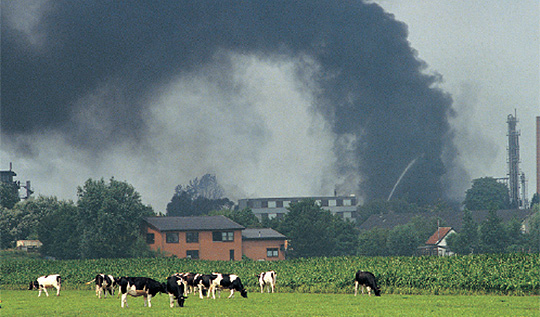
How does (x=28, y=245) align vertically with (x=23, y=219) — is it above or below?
below

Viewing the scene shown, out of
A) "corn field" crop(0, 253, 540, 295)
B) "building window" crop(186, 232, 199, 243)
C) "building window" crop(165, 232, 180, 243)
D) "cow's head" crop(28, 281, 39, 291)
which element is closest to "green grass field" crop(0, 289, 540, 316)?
"corn field" crop(0, 253, 540, 295)

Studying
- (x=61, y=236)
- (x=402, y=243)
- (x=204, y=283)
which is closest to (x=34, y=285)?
(x=204, y=283)

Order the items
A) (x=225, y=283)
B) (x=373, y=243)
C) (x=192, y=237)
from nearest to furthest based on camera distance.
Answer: (x=225, y=283), (x=192, y=237), (x=373, y=243)

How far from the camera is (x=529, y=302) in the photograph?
1513 inches

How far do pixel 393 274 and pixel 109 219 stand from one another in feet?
253

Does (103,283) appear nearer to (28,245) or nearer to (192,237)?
(192,237)

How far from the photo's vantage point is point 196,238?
12744cm

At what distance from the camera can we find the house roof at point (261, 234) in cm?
13562

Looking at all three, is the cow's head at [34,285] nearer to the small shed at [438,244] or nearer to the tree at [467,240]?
the tree at [467,240]

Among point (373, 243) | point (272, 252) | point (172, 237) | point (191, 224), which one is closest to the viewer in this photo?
point (172, 237)

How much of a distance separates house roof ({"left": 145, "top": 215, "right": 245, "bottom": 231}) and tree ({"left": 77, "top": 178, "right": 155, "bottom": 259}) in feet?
10.1

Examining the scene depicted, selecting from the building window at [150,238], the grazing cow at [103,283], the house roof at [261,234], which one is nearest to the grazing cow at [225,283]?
the grazing cow at [103,283]

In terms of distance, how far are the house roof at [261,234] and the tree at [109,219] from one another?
20455 mm

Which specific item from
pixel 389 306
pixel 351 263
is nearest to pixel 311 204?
pixel 351 263
